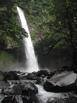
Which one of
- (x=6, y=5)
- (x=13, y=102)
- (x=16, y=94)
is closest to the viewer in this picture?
(x=13, y=102)

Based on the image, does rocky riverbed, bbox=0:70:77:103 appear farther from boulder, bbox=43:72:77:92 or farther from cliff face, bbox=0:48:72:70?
cliff face, bbox=0:48:72:70

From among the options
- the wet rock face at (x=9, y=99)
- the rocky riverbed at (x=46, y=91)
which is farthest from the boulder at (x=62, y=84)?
the wet rock face at (x=9, y=99)

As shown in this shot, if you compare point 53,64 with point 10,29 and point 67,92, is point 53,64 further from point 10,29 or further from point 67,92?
point 67,92

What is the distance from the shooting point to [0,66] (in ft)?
92.7

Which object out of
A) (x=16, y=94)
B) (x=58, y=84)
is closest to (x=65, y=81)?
(x=58, y=84)

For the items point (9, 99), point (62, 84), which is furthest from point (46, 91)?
point (9, 99)

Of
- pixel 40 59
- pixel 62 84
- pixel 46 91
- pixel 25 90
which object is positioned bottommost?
pixel 40 59

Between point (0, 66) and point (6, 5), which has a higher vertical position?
point (6, 5)

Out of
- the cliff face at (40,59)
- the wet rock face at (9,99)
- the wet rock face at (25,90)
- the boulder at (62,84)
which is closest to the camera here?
the wet rock face at (9,99)

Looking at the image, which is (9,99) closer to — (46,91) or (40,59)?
(46,91)

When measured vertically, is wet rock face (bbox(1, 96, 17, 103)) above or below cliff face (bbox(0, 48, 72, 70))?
above

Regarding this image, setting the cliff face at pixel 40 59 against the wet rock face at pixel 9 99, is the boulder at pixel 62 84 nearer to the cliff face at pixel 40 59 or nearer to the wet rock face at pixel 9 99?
the wet rock face at pixel 9 99

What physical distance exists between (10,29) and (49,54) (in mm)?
6963

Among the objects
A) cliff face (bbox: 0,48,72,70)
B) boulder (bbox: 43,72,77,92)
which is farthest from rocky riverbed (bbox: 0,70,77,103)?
cliff face (bbox: 0,48,72,70)
